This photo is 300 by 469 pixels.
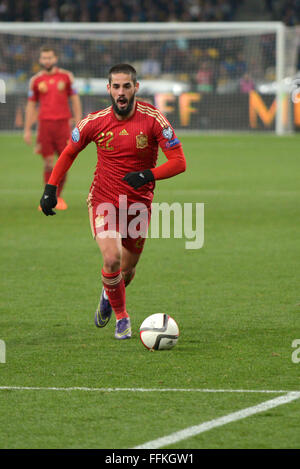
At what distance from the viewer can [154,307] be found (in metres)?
7.54

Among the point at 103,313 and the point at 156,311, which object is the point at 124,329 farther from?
the point at 156,311

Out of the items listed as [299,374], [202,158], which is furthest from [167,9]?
Answer: [299,374]

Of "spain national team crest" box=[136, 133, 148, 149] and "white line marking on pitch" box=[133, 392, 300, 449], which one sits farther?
"spain national team crest" box=[136, 133, 148, 149]

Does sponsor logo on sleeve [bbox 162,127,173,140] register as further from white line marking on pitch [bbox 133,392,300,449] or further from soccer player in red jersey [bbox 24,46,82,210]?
soccer player in red jersey [bbox 24,46,82,210]

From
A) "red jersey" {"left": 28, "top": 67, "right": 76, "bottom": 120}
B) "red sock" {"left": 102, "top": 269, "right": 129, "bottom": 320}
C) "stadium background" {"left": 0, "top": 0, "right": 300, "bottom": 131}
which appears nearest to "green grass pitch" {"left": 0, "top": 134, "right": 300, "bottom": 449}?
"red sock" {"left": 102, "top": 269, "right": 129, "bottom": 320}

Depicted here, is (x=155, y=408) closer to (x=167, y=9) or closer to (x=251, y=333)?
(x=251, y=333)

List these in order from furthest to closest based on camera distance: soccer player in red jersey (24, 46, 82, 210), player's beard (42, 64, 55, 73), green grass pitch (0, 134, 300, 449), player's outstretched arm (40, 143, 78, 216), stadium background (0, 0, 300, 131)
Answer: stadium background (0, 0, 300, 131), soccer player in red jersey (24, 46, 82, 210), player's beard (42, 64, 55, 73), player's outstretched arm (40, 143, 78, 216), green grass pitch (0, 134, 300, 449)

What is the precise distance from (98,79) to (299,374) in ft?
72.1

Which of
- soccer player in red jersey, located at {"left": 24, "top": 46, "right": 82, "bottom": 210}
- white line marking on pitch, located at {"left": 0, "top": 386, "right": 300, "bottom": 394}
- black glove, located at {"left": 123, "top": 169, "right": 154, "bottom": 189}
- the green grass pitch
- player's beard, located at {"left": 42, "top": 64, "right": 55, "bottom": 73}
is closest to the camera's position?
the green grass pitch

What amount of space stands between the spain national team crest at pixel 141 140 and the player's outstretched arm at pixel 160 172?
19cm

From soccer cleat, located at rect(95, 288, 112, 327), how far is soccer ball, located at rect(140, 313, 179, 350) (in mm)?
642

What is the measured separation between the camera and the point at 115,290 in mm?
6578

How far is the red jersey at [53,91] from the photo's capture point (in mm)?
14555

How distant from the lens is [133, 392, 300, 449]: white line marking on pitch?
4.23m
